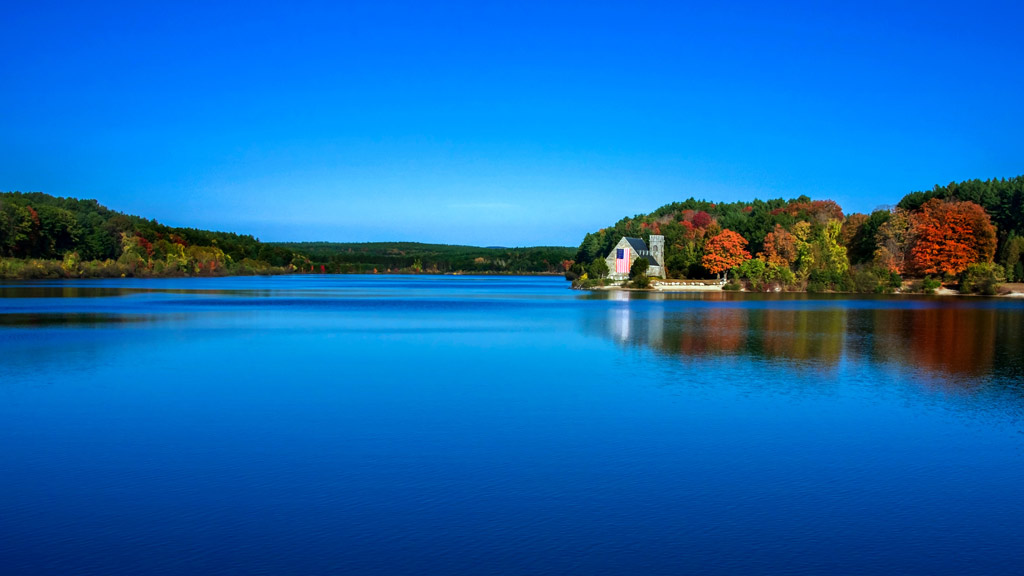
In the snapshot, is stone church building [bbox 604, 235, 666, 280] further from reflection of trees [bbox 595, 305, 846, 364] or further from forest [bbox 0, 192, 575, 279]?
forest [bbox 0, 192, 575, 279]

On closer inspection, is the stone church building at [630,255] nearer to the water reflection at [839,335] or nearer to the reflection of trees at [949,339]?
the water reflection at [839,335]

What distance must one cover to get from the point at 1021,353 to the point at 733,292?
4024 centimetres

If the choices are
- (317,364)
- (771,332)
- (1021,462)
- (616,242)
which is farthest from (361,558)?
(616,242)

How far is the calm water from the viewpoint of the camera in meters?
5.66

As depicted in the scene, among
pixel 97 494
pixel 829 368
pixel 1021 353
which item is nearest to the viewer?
pixel 97 494

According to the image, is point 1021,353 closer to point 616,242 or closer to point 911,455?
point 911,455

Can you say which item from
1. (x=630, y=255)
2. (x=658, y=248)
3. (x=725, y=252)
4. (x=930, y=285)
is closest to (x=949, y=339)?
(x=930, y=285)

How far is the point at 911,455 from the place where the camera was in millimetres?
8484

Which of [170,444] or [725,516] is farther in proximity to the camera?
[170,444]

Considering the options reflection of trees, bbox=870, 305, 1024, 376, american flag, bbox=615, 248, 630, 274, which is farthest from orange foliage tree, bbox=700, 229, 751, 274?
reflection of trees, bbox=870, 305, 1024, 376

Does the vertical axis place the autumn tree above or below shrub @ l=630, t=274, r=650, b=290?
above

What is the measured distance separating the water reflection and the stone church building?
118ft

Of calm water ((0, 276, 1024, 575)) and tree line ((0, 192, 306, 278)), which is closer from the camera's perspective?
calm water ((0, 276, 1024, 575))

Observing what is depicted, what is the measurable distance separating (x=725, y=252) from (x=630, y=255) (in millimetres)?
10968
